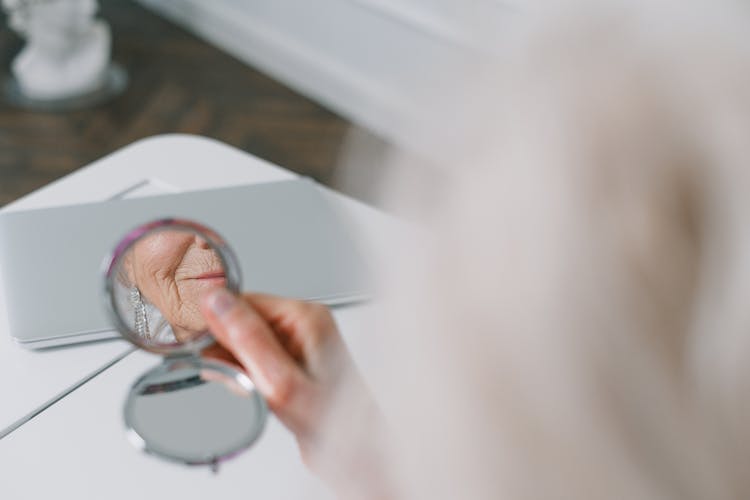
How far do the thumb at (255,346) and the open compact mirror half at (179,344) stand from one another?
1cm

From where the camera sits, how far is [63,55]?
2381mm

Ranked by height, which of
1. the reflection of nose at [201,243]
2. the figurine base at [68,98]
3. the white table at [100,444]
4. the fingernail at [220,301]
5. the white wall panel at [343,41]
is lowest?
the figurine base at [68,98]

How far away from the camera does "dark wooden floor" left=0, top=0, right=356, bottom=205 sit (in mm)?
2146

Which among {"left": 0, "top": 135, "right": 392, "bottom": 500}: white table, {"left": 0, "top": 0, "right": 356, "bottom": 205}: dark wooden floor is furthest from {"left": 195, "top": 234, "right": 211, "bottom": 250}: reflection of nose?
{"left": 0, "top": 0, "right": 356, "bottom": 205}: dark wooden floor

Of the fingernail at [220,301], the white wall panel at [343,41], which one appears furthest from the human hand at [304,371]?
the white wall panel at [343,41]

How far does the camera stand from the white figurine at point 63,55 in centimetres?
228

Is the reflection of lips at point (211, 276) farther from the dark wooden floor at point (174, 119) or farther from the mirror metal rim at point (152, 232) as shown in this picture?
the dark wooden floor at point (174, 119)

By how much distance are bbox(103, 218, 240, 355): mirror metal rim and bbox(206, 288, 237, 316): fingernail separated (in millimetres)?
13

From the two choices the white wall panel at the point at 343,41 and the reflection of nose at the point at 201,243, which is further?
the white wall panel at the point at 343,41

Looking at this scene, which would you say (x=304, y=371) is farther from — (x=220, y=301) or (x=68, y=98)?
(x=68, y=98)

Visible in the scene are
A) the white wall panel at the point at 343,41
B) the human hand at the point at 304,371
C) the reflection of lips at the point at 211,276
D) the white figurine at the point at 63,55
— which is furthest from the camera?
the white figurine at the point at 63,55

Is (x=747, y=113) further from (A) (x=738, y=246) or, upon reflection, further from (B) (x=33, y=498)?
(B) (x=33, y=498)

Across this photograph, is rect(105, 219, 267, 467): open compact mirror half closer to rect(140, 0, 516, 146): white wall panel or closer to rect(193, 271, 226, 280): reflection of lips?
rect(193, 271, 226, 280): reflection of lips

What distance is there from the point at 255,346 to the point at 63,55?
6.86ft
